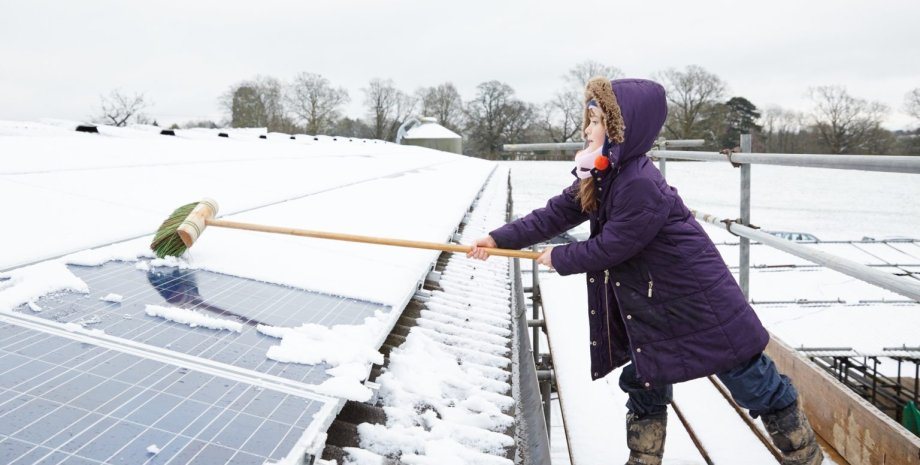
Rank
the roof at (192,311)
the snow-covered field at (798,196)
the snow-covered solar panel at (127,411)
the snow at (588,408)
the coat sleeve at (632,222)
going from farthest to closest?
the snow-covered field at (798,196) < the snow at (588,408) < the coat sleeve at (632,222) < the roof at (192,311) < the snow-covered solar panel at (127,411)

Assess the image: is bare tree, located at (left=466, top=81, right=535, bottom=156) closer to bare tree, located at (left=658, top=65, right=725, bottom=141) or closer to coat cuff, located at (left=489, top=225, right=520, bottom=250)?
bare tree, located at (left=658, top=65, right=725, bottom=141)

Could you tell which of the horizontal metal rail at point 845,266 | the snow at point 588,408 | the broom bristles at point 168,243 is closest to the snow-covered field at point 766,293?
the snow at point 588,408

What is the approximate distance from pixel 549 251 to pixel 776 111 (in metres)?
68.9

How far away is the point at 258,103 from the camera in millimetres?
54812

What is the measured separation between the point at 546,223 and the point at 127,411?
1812 millimetres

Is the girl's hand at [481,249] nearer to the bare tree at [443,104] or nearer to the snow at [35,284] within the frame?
the snow at [35,284]

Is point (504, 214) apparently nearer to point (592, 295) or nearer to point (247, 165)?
point (247, 165)

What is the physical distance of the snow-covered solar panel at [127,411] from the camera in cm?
123

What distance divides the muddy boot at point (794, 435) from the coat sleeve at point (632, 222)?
86 centimetres

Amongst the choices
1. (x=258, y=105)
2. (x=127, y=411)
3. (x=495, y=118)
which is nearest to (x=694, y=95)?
(x=495, y=118)

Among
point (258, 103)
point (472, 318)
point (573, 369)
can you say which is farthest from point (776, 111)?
point (472, 318)

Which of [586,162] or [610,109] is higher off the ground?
[610,109]

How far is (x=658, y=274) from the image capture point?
2178 mm

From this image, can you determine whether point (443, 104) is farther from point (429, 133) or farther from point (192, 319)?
point (192, 319)
